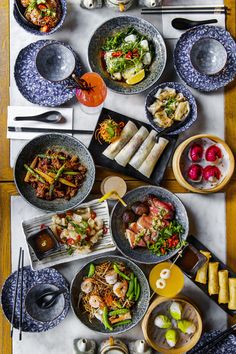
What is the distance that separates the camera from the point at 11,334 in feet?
11.4

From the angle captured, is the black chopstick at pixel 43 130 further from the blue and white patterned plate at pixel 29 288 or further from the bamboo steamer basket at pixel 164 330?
the bamboo steamer basket at pixel 164 330

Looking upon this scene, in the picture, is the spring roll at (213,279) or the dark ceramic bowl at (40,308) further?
the spring roll at (213,279)

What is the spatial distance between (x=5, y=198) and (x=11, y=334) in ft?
2.64

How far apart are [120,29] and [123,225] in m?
1.22

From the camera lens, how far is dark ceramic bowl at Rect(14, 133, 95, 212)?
3.52 meters

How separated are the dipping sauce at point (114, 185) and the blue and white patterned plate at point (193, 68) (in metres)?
0.74

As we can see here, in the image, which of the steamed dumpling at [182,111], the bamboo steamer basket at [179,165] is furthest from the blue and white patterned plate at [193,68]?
the bamboo steamer basket at [179,165]

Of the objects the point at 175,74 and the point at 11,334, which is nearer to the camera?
the point at 11,334

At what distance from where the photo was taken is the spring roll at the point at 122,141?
3.62m

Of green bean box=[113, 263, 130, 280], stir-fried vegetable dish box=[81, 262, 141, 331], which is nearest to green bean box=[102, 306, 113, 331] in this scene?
stir-fried vegetable dish box=[81, 262, 141, 331]

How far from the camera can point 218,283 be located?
3.62 m

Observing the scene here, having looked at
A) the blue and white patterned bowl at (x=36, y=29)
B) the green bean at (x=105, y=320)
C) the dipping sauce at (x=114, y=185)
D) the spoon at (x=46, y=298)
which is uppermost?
the blue and white patterned bowl at (x=36, y=29)

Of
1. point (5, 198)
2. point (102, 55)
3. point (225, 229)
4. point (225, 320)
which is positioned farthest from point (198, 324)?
point (102, 55)

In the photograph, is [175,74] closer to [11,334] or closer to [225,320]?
[225,320]
